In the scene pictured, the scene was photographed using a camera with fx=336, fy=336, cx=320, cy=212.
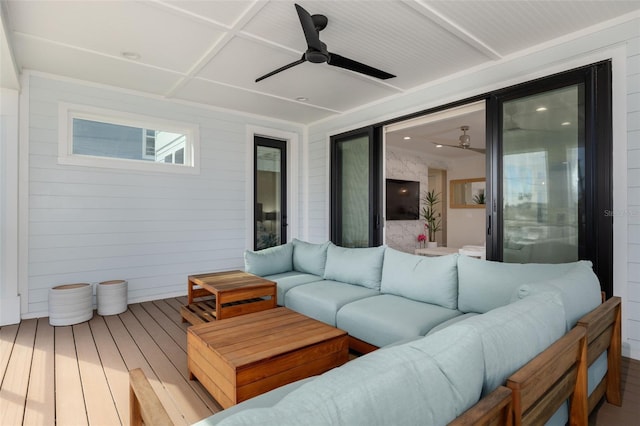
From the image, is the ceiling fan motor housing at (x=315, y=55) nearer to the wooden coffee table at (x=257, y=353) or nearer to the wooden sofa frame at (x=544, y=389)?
the wooden coffee table at (x=257, y=353)

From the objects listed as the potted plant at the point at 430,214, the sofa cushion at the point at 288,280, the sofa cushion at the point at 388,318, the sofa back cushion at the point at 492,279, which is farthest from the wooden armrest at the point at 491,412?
the potted plant at the point at 430,214

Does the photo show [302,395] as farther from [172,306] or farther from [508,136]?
[172,306]

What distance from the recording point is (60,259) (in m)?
3.94

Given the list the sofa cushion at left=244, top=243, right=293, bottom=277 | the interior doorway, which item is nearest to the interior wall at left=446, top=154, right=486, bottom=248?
the interior doorway

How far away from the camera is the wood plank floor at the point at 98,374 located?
2.01 metres

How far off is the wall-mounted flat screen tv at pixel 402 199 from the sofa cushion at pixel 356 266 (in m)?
3.69

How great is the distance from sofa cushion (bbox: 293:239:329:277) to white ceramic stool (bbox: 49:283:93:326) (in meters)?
2.38

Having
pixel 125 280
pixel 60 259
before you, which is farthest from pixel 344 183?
pixel 60 259

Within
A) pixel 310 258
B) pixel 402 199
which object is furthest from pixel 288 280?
pixel 402 199

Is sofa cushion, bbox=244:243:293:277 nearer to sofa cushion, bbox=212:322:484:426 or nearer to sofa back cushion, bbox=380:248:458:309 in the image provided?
sofa back cushion, bbox=380:248:458:309

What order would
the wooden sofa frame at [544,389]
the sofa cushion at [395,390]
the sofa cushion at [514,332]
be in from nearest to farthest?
the sofa cushion at [395,390] < the wooden sofa frame at [544,389] < the sofa cushion at [514,332]

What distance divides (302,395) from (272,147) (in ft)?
17.8

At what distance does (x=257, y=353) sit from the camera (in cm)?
197

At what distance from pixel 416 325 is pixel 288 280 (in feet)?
5.74
